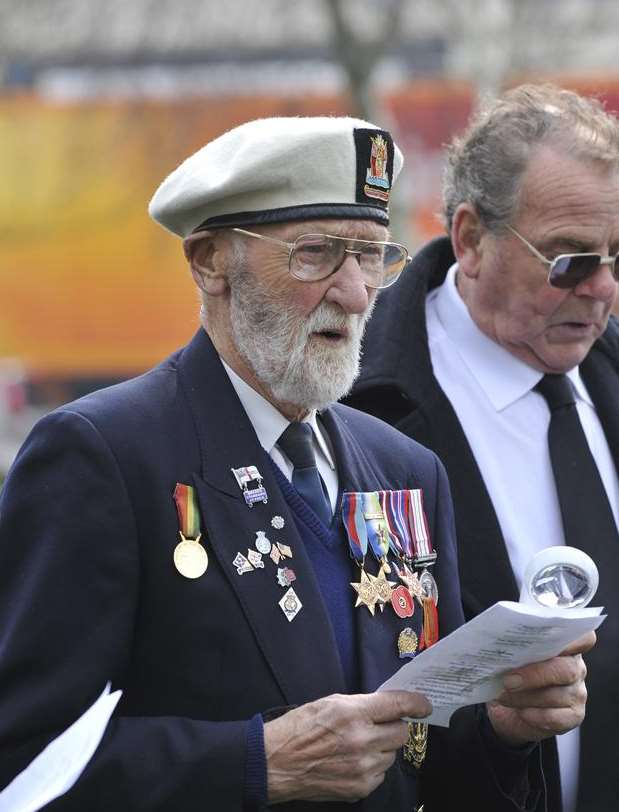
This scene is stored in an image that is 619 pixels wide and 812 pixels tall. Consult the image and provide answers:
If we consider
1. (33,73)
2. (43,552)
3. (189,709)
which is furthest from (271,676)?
(33,73)

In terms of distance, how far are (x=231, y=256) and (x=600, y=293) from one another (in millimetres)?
1237

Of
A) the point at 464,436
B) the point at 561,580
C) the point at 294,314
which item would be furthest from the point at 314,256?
the point at 464,436

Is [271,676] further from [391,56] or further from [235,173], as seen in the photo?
[391,56]

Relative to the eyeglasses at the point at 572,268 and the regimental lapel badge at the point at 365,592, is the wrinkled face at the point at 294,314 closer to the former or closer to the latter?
the regimental lapel badge at the point at 365,592

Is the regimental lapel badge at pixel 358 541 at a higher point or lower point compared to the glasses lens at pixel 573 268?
lower

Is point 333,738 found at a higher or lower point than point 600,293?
lower

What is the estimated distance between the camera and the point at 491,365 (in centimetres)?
405

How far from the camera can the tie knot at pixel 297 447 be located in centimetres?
306

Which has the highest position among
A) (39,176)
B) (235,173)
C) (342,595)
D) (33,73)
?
(33,73)

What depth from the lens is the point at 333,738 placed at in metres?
2.68

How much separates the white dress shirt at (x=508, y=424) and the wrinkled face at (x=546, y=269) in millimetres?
79

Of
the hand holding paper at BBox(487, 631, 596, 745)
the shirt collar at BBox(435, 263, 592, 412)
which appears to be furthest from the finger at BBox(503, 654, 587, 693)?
the shirt collar at BBox(435, 263, 592, 412)

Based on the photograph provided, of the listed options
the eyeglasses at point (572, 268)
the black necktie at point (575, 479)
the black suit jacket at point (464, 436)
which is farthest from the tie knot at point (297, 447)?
the eyeglasses at point (572, 268)

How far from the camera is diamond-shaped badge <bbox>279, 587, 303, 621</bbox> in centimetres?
283
